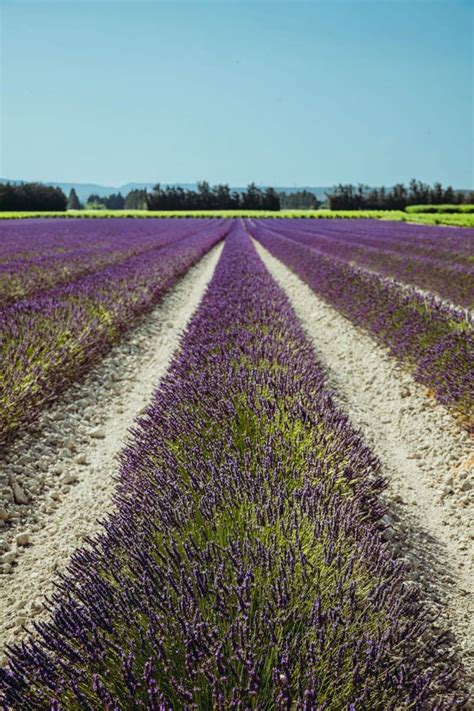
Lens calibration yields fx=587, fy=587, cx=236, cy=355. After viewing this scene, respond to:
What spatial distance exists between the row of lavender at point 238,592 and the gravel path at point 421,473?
0.41m

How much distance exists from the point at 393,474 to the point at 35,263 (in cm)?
955

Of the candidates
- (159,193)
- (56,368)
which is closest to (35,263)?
(56,368)

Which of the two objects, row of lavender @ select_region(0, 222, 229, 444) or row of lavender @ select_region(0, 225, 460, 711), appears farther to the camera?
row of lavender @ select_region(0, 222, 229, 444)

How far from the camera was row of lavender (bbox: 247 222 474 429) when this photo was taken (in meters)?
4.93

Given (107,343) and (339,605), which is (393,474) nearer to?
(339,605)

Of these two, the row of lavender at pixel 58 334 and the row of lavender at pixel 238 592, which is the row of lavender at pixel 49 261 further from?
the row of lavender at pixel 238 592

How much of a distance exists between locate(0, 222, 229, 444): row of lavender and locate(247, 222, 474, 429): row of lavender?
3304mm

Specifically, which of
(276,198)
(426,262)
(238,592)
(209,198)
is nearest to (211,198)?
(209,198)

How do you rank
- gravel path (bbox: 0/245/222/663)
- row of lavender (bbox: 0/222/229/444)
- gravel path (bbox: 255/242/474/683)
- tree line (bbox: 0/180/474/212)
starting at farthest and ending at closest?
1. tree line (bbox: 0/180/474/212)
2. row of lavender (bbox: 0/222/229/444)
3. gravel path (bbox: 0/245/222/663)
4. gravel path (bbox: 255/242/474/683)

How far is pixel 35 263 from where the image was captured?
462 inches

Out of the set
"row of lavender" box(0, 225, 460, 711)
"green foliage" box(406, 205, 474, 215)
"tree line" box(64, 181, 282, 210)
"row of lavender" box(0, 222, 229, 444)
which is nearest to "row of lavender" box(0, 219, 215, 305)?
"row of lavender" box(0, 222, 229, 444)

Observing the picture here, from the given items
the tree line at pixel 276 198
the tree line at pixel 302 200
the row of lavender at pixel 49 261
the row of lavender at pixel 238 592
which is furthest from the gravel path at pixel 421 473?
the tree line at pixel 302 200

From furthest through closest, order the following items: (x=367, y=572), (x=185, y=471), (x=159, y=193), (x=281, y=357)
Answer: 1. (x=159, y=193)
2. (x=281, y=357)
3. (x=185, y=471)
4. (x=367, y=572)

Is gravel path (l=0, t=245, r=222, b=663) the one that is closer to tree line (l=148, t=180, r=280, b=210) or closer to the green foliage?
the green foliage
